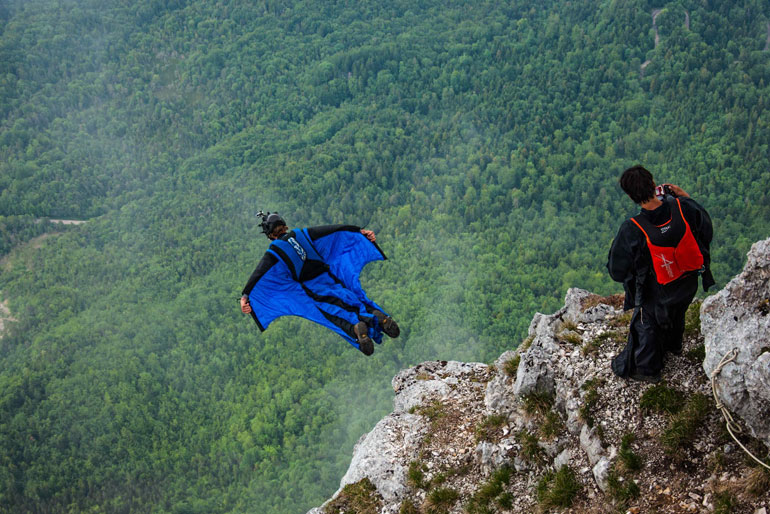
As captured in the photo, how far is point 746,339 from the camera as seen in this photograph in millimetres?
7750

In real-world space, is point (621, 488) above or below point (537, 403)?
above

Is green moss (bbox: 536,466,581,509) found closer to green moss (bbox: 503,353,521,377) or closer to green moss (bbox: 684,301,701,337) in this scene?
green moss (bbox: 684,301,701,337)

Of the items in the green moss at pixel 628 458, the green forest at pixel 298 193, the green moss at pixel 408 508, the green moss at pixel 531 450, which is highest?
the green moss at pixel 628 458

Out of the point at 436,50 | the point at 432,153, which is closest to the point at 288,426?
the point at 432,153

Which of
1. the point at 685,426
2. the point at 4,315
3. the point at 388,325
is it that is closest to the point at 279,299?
the point at 388,325

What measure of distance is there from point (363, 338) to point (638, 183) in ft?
17.9

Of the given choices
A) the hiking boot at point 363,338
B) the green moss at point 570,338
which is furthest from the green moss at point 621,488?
the hiking boot at point 363,338

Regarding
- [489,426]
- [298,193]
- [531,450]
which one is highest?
[531,450]

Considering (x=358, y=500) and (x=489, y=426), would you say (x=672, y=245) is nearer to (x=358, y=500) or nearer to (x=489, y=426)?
(x=489, y=426)

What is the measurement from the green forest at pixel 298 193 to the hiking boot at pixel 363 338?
6539 cm

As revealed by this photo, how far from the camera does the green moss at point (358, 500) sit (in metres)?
11.1

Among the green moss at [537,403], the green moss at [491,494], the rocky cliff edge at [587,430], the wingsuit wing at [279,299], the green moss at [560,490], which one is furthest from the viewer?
the wingsuit wing at [279,299]

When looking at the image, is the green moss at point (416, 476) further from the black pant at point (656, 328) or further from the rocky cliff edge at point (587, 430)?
the black pant at point (656, 328)

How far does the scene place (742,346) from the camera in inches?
305
